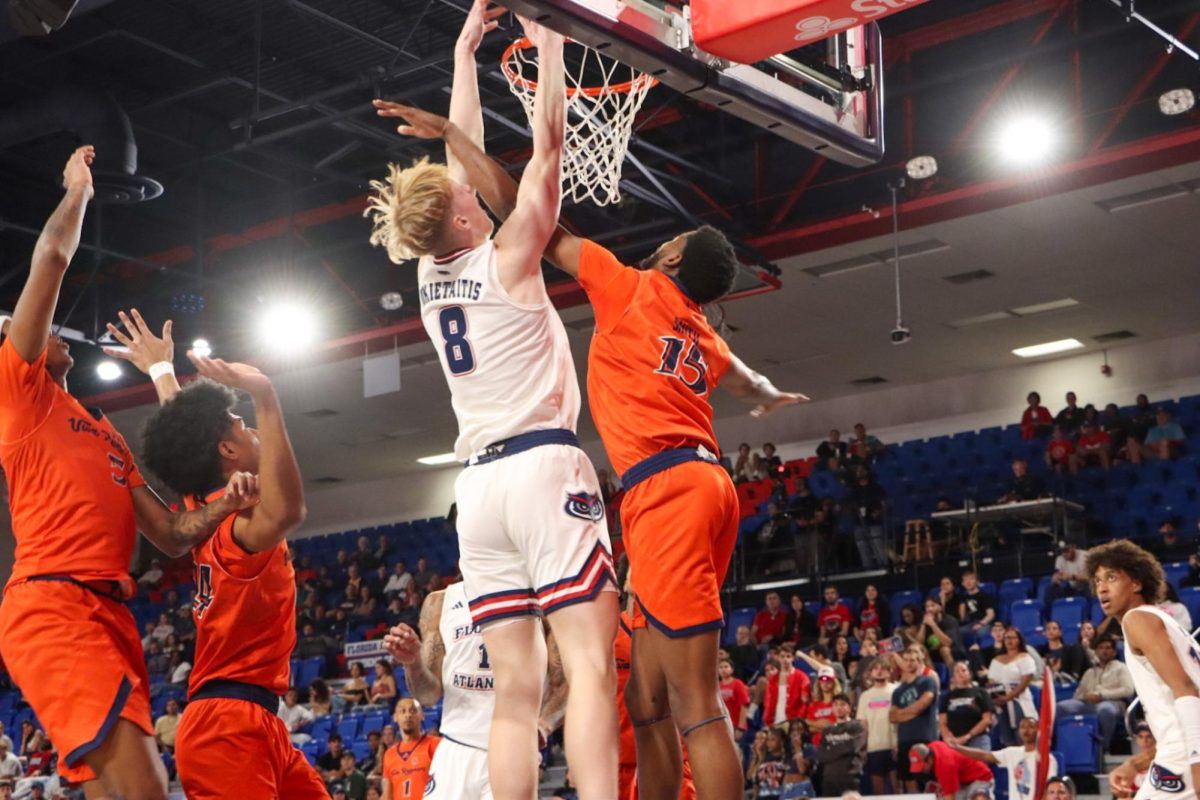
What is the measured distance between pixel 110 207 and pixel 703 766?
16.4 m

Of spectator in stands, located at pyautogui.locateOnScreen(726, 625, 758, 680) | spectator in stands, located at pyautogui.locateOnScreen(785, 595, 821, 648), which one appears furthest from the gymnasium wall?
spectator in stands, located at pyautogui.locateOnScreen(726, 625, 758, 680)

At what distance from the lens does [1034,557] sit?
18000mm

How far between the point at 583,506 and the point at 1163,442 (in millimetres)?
16849

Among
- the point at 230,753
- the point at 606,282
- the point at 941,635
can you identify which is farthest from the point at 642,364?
the point at 941,635

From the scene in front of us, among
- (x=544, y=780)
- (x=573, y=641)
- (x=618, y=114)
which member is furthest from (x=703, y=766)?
(x=544, y=780)

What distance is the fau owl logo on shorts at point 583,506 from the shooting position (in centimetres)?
459

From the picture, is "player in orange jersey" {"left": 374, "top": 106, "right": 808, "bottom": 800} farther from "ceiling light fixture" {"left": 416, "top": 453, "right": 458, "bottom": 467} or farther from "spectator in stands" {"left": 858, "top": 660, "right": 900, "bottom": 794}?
"ceiling light fixture" {"left": 416, "top": 453, "right": 458, "bottom": 467}

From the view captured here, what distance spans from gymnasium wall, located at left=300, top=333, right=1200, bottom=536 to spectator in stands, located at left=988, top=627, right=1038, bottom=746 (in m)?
10.8

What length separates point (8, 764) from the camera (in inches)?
784

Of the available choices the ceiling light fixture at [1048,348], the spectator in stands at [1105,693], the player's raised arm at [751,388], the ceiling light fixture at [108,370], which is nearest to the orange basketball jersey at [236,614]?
the player's raised arm at [751,388]

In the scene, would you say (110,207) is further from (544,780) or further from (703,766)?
(703,766)

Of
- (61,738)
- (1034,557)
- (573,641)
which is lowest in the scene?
(61,738)

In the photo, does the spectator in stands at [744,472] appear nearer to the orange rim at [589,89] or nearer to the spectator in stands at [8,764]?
the spectator in stands at [8,764]

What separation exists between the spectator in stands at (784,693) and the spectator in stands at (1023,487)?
577 centimetres
